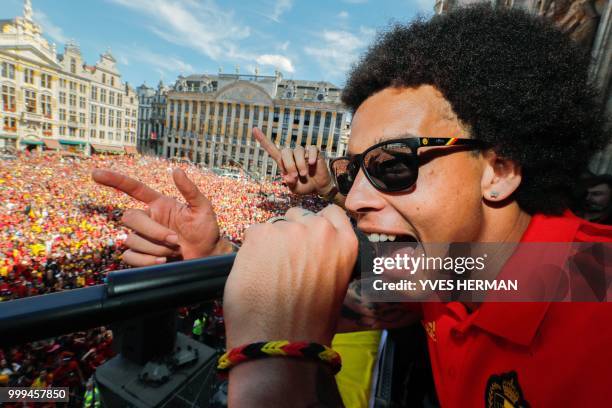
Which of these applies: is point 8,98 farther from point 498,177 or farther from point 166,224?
point 498,177

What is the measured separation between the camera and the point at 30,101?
122 feet

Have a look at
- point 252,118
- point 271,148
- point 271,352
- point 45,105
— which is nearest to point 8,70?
point 45,105

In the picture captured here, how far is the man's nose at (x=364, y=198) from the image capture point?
1553 millimetres

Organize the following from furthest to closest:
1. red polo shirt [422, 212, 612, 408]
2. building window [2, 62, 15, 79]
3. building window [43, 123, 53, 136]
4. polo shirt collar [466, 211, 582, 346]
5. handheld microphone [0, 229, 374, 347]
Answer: building window [43, 123, 53, 136] → building window [2, 62, 15, 79] → polo shirt collar [466, 211, 582, 346] → red polo shirt [422, 212, 612, 408] → handheld microphone [0, 229, 374, 347]

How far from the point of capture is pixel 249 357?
81cm

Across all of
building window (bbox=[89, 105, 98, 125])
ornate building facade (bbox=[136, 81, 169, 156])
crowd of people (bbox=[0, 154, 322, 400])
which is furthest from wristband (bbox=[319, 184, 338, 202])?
ornate building facade (bbox=[136, 81, 169, 156])

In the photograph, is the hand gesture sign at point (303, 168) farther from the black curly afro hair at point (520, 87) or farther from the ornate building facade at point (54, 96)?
the ornate building facade at point (54, 96)

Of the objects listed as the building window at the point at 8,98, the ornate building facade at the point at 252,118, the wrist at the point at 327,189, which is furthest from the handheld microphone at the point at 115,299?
the building window at the point at 8,98

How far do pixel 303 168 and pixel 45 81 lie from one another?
52.2 meters

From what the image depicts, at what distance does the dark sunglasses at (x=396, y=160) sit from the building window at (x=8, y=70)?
50.6 m

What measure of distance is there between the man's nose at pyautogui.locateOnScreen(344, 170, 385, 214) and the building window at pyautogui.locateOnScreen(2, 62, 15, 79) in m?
50.5

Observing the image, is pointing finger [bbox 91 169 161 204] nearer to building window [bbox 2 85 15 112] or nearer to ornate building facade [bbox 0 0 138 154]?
ornate building facade [bbox 0 0 138 154]

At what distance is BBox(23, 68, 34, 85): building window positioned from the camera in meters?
36.5

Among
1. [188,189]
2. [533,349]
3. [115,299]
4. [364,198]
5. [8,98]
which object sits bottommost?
[533,349]
